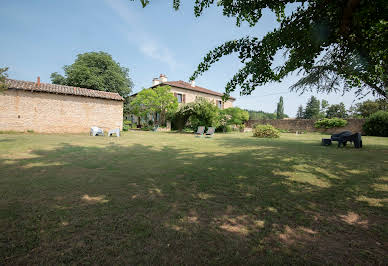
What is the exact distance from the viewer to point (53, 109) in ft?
49.9

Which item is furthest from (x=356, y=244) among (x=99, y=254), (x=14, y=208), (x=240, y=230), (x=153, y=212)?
(x=14, y=208)

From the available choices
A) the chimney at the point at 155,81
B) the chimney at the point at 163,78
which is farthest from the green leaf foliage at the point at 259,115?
the chimney at the point at 155,81

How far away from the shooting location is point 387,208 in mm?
2600

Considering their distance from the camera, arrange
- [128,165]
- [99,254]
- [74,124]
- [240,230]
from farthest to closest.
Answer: [74,124] < [128,165] < [240,230] < [99,254]

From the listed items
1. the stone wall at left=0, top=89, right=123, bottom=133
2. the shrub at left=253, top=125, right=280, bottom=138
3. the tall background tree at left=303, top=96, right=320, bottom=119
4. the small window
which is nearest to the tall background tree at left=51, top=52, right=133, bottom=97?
the small window

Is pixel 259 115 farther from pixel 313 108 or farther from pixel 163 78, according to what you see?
pixel 163 78

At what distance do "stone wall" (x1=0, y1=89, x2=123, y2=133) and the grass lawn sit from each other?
44.2 feet

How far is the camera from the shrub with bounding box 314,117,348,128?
22.4 meters

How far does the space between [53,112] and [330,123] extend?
30274 mm

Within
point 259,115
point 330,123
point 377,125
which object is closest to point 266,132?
point 330,123

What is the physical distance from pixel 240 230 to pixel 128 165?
12.2 ft

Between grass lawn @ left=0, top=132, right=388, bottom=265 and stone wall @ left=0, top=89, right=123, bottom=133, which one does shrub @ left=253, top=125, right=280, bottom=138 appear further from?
stone wall @ left=0, top=89, right=123, bottom=133

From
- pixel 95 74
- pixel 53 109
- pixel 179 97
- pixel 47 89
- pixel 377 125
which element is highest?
pixel 95 74

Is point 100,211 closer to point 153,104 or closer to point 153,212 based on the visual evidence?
point 153,212
